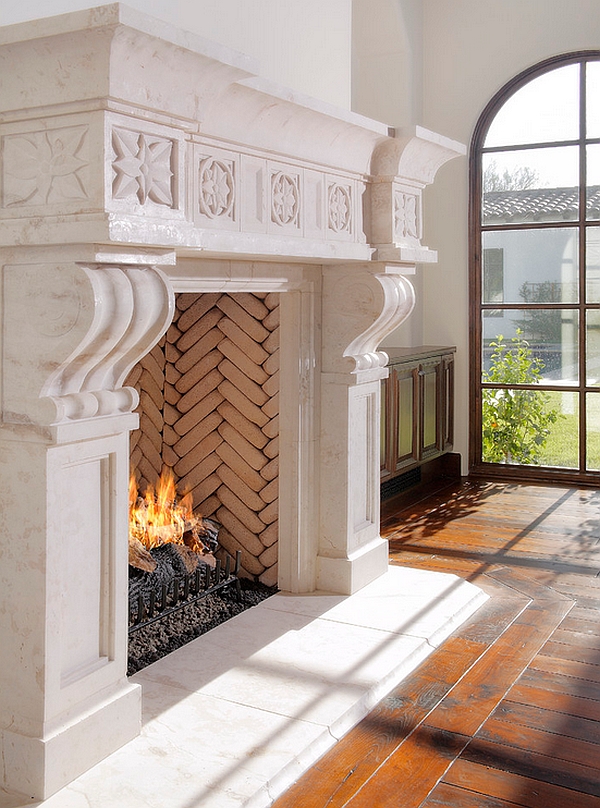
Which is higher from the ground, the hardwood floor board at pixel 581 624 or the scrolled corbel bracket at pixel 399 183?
the scrolled corbel bracket at pixel 399 183

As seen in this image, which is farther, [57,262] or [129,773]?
[129,773]

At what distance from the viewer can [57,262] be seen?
2.25 meters

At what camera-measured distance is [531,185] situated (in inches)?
261

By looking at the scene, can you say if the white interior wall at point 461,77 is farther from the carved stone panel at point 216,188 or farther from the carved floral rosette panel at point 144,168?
the carved floral rosette panel at point 144,168

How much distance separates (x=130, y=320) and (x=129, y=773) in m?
1.16

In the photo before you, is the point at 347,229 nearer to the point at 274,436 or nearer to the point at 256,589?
the point at 274,436

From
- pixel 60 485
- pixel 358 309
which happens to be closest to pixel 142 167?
pixel 60 485

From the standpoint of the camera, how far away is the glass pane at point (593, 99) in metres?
6.37

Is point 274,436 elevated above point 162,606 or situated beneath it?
elevated above

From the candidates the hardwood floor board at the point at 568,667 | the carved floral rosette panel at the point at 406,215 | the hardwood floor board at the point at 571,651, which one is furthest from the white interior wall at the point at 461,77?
the hardwood floor board at the point at 568,667

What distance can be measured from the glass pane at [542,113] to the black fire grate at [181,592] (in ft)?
13.2

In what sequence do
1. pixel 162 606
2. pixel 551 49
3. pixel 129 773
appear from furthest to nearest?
pixel 551 49 < pixel 162 606 < pixel 129 773

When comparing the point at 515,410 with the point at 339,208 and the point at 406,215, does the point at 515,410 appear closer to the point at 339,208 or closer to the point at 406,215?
the point at 406,215

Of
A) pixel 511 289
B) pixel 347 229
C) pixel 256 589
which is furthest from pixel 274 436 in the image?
pixel 511 289
